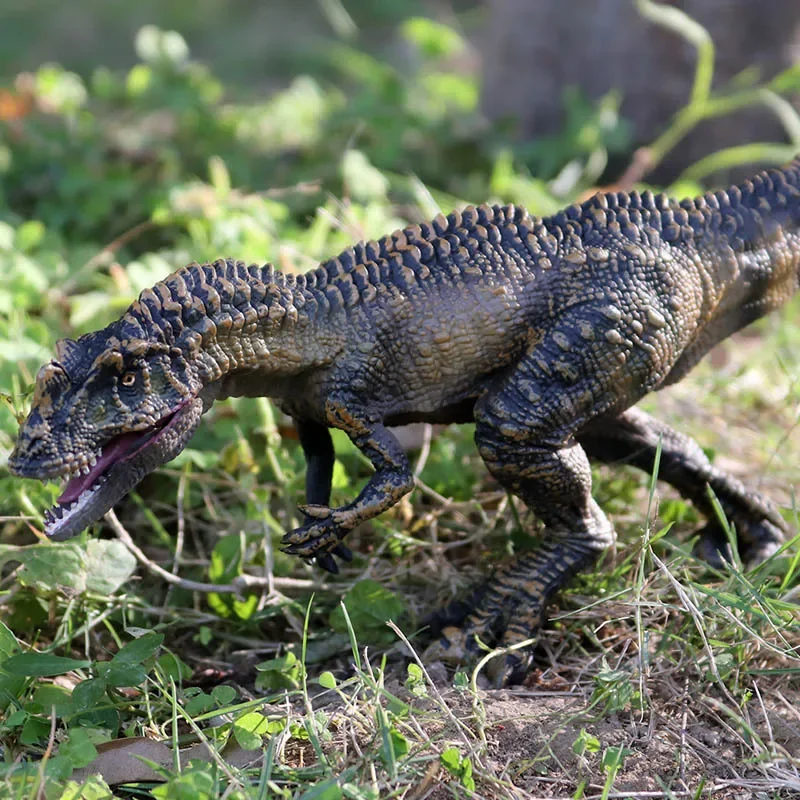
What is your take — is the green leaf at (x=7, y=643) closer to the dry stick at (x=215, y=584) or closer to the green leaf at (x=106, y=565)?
the green leaf at (x=106, y=565)

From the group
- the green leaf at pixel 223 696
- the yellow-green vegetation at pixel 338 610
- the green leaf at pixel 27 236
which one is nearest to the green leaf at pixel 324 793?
the yellow-green vegetation at pixel 338 610

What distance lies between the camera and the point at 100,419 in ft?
8.12

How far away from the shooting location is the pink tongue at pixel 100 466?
8.29 feet

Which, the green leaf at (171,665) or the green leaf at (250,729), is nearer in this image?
the green leaf at (250,729)

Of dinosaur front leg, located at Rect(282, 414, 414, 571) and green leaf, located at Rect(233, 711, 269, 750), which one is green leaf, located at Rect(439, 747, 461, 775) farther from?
dinosaur front leg, located at Rect(282, 414, 414, 571)

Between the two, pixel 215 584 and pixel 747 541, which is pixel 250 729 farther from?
pixel 747 541

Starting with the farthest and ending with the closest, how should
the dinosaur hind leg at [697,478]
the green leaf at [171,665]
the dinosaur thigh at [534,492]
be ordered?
the dinosaur hind leg at [697,478], the green leaf at [171,665], the dinosaur thigh at [534,492]

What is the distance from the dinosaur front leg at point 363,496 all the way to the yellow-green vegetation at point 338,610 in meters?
0.17

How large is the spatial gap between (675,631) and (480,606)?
57 centimetres

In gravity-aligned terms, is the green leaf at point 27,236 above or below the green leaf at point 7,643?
above

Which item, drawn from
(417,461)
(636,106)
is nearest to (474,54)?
(636,106)

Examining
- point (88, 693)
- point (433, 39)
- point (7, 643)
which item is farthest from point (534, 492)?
point (433, 39)

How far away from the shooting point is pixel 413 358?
274cm

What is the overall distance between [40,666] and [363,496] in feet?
3.10
